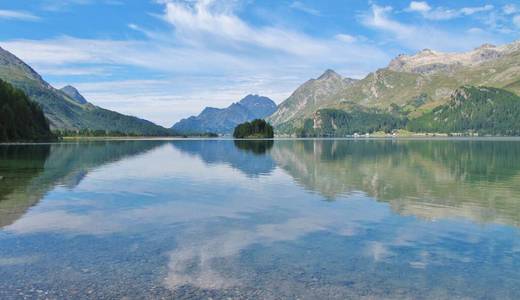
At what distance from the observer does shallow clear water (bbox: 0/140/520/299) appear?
20.2m

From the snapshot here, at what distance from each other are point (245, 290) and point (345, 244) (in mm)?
10217

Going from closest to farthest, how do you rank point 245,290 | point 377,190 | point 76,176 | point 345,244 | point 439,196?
point 245,290
point 345,244
point 439,196
point 377,190
point 76,176

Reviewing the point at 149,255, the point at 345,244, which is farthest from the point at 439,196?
the point at 149,255

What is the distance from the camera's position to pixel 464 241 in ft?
95.7

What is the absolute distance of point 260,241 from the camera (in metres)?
29.0

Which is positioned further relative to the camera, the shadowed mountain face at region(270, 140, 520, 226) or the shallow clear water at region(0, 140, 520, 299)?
the shadowed mountain face at region(270, 140, 520, 226)

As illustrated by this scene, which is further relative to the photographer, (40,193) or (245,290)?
(40,193)

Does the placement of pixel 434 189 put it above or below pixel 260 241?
below

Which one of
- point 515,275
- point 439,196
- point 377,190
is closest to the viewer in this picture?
point 515,275

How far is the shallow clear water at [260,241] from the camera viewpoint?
20.2 metres

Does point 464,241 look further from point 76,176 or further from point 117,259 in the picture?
point 76,176

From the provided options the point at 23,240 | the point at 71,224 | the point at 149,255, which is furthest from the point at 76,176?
the point at 149,255

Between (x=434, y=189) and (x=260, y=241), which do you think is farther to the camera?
(x=434, y=189)

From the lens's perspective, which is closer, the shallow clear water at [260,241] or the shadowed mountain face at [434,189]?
the shallow clear water at [260,241]
